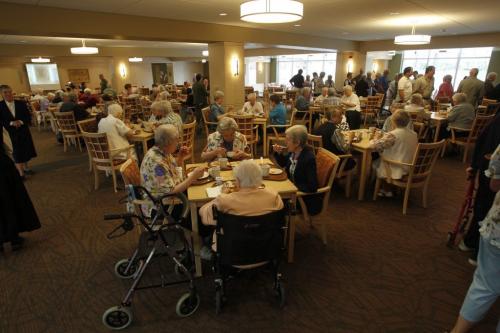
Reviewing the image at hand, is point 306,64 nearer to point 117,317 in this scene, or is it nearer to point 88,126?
point 88,126

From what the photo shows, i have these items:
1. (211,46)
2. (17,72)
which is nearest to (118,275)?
(211,46)

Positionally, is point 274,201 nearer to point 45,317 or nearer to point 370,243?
point 370,243

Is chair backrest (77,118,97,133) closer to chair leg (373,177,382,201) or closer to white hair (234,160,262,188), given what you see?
white hair (234,160,262,188)

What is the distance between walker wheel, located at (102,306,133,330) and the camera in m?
2.00

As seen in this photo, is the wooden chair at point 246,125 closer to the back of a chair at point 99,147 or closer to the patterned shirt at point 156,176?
the back of a chair at point 99,147

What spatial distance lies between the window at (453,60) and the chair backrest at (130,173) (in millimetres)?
15538

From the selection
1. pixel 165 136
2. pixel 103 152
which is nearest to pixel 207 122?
pixel 103 152

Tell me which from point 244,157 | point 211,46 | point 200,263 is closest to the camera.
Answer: point 200,263

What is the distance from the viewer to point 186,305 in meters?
2.13

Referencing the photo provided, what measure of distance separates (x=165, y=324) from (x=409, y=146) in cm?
307

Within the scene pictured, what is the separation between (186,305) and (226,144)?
169 centimetres

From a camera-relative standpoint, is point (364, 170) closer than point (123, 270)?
No

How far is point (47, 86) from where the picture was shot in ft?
52.7

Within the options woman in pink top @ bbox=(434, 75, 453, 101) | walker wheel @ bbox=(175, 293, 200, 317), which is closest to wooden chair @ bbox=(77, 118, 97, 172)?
walker wheel @ bbox=(175, 293, 200, 317)
